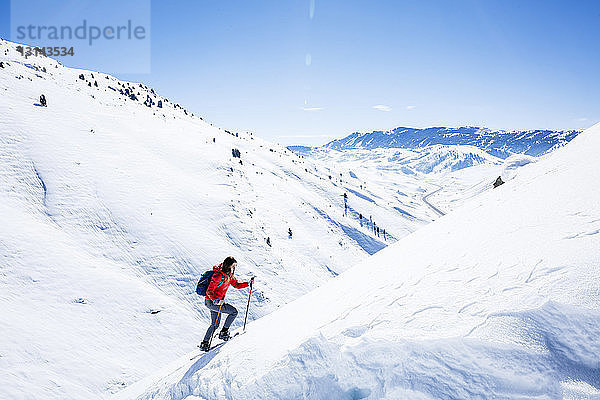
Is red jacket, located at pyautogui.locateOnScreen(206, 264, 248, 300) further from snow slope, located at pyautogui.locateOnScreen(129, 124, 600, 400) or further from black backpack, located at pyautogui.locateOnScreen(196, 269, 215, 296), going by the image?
snow slope, located at pyautogui.locateOnScreen(129, 124, 600, 400)

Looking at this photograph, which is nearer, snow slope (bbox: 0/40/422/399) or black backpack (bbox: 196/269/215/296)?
black backpack (bbox: 196/269/215/296)

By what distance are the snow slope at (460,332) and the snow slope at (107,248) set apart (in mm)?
9858

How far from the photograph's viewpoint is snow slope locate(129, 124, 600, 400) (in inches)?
136

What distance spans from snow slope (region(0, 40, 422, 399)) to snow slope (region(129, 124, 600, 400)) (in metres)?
9.86

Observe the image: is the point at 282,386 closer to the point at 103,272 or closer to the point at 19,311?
the point at 19,311

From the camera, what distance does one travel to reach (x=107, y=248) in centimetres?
2359

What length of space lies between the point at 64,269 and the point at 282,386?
2062 cm

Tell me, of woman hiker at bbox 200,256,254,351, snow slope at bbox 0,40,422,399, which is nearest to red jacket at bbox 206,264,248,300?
woman hiker at bbox 200,256,254,351

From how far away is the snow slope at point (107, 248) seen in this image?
1309 cm

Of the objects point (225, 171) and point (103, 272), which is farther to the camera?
point (225, 171)

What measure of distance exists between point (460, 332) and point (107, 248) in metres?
27.3

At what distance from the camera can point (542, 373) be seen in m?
3.33

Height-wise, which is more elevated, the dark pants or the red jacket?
the red jacket

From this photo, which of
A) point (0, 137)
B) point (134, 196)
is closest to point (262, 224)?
point (134, 196)
